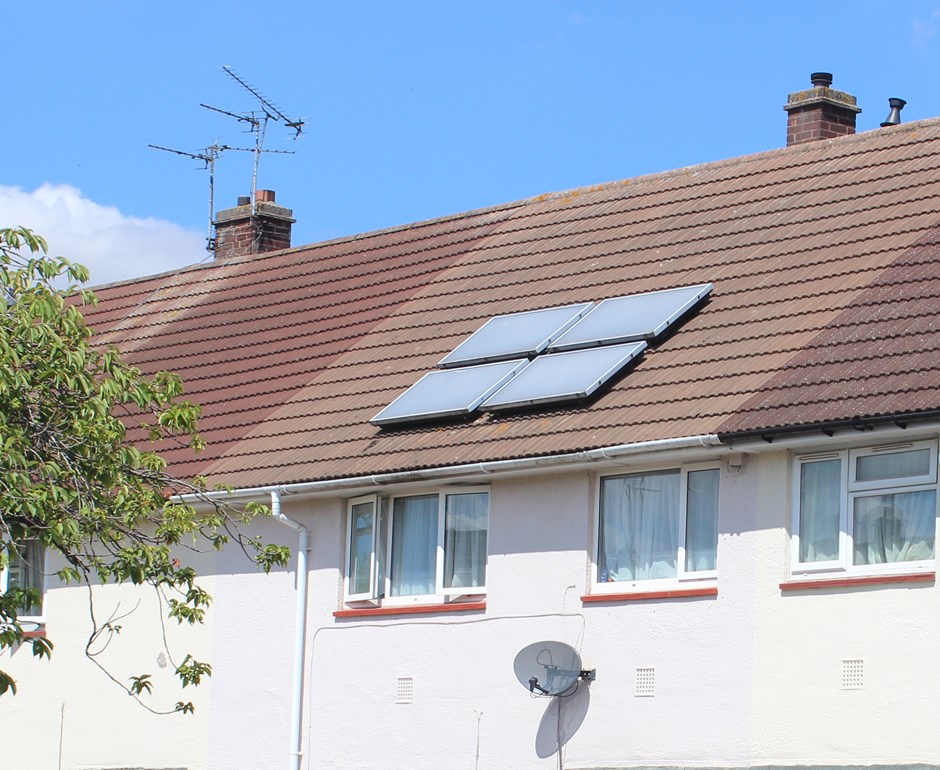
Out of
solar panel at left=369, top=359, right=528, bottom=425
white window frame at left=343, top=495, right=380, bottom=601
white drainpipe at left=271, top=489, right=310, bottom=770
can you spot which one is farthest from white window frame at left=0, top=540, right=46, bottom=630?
solar panel at left=369, top=359, right=528, bottom=425

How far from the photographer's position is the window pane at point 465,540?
60.1 feet

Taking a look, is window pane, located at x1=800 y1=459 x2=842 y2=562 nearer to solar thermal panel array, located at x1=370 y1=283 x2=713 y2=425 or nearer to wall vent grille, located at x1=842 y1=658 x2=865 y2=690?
wall vent grille, located at x1=842 y1=658 x2=865 y2=690

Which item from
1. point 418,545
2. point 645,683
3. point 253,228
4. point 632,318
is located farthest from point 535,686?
point 253,228

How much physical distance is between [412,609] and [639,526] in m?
2.57

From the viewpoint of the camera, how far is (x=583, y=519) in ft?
57.1

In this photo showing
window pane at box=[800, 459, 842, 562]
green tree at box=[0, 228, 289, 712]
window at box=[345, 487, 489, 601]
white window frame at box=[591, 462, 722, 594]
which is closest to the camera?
green tree at box=[0, 228, 289, 712]

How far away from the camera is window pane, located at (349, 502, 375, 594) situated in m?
19.0

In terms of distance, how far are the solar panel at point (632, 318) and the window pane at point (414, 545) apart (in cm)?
201

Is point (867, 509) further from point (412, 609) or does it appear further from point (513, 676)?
point (412, 609)

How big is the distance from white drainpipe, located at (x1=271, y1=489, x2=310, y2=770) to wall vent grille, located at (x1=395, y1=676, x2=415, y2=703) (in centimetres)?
123

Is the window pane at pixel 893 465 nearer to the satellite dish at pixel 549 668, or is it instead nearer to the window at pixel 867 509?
the window at pixel 867 509

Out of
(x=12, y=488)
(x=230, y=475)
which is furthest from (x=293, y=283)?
(x=12, y=488)

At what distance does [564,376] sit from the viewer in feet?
59.5

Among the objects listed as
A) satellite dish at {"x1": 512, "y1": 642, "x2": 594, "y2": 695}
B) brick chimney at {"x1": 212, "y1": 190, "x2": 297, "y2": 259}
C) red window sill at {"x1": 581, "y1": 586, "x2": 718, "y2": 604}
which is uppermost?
brick chimney at {"x1": 212, "y1": 190, "x2": 297, "y2": 259}
